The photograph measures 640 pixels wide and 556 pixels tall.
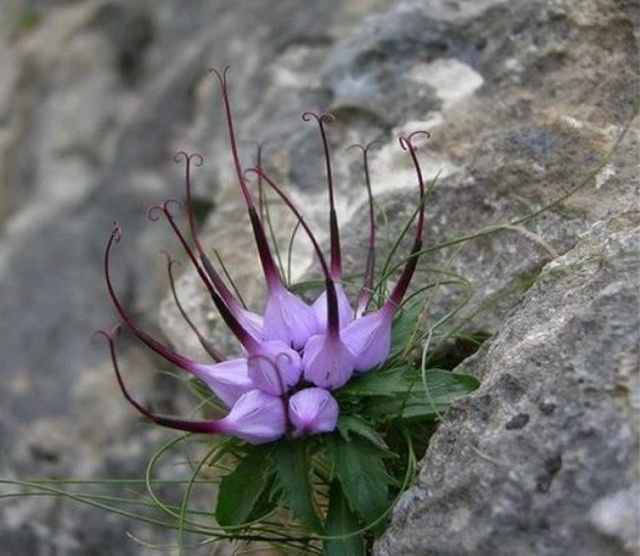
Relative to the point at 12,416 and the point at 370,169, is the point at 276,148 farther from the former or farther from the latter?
the point at 12,416

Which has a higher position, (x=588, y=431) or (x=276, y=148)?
(x=588, y=431)

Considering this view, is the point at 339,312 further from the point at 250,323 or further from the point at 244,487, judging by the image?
the point at 244,487

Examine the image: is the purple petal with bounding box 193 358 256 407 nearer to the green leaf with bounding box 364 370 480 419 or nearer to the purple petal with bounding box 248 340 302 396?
the purple petal with bounding box 248 340 302 396

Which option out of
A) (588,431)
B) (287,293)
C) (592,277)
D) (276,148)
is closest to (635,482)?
(588,431)

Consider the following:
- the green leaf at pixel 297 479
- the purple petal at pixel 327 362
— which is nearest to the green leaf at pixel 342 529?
the green leaf at pixel 297 479

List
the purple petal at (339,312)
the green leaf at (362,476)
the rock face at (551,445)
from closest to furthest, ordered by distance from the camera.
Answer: the rock face at (551,445) < the green leaf at (362,476) < the purple petal at (339,312)

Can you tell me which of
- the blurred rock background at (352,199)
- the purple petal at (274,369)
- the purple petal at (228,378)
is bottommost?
the blurred rock background at (352,199)

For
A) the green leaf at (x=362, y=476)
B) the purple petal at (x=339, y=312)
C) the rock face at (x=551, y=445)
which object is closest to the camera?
the rock face at (x=551, y=445)

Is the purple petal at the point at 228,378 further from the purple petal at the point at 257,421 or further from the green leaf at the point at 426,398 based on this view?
the green leaf at the point at 426,398
